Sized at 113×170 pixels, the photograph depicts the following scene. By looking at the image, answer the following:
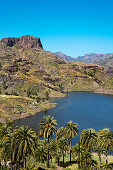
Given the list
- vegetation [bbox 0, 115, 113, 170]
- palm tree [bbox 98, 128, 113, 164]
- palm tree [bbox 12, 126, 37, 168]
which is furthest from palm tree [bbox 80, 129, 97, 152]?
palm tree [bbox 12, 126, 37, 168]

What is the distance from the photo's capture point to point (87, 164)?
6025cm

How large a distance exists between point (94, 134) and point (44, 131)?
21.2 m

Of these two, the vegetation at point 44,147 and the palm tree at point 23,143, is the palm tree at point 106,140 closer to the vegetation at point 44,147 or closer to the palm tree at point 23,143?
the vegetation at point 44,147

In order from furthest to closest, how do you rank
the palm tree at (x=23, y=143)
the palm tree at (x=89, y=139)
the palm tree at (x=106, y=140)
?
the palm tree at (x=89, y=139), the palm tree at (x=106, y=140), the palm tree at (x=23, y=143)

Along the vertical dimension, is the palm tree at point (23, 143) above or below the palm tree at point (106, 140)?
above

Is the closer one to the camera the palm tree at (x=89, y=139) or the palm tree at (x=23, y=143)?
the palm tree at (x=23, y=143)

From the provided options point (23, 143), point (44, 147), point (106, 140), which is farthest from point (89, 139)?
point (23, 143)

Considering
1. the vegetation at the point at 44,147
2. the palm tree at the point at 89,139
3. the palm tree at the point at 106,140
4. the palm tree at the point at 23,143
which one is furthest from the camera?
the palm tree at the point at 89,139

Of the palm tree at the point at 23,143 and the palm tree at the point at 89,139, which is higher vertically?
the palm tree at the point at 23,143

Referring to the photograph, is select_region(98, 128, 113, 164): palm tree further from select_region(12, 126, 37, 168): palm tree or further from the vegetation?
select_region(12, 126, 37, 168): palm tree

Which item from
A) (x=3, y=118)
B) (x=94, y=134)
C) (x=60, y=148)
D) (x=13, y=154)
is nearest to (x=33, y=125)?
(x=3, y=118)

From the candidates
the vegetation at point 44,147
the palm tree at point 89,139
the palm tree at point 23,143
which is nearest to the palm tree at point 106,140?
the vegetation at point 44,147

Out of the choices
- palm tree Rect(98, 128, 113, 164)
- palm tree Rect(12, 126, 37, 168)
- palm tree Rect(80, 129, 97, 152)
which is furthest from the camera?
palm tree Rect(80, 129, 97, 152)

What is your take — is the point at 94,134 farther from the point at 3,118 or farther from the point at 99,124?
the point at 3,118
